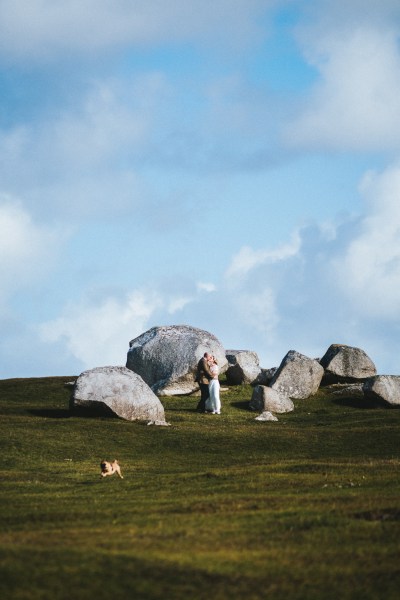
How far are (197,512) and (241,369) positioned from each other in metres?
46.5

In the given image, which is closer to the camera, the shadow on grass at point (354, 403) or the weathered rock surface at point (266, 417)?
the weathered rock surface at point (266, 417)

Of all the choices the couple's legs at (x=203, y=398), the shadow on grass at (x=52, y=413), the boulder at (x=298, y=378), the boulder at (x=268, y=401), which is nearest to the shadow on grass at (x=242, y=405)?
the boulder at (x=268, y=401)

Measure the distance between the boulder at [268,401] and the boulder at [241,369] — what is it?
1130 cm

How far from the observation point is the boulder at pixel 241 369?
2534 inches

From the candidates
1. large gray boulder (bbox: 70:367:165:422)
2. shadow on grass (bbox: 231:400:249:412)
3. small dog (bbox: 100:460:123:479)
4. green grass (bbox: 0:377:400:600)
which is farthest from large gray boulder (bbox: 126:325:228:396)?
small dog (bbox: 100:460:123:479)

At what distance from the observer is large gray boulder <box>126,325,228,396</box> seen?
5922cm

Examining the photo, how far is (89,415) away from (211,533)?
92.4ft

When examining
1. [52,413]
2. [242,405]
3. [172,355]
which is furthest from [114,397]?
[172,355]

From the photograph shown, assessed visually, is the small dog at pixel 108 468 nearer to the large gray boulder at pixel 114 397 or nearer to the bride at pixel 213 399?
the large gray boulder at pixel 114 397

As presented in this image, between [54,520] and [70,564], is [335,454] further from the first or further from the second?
[70,564]

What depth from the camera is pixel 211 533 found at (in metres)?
15.5

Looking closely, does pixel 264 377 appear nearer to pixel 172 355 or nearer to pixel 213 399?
pixel 172 355

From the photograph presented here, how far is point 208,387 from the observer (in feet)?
166

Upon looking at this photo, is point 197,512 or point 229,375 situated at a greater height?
point 229,375
